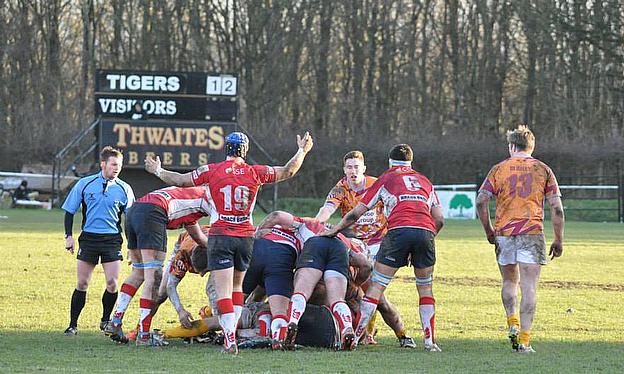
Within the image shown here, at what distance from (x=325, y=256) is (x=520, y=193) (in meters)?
1.86

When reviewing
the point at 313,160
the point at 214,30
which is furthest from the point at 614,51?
the point at 214,30

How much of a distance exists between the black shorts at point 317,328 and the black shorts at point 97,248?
82.7 inches

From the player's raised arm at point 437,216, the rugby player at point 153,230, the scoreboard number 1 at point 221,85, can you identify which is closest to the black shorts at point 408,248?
the player's raised arm at point 437,216

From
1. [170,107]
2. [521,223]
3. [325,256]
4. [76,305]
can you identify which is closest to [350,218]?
[325,256]

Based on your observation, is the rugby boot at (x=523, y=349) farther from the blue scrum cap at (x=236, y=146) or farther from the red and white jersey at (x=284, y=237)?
the blue scrum cap at (x=236, y=146)

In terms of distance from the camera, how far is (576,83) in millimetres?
50438

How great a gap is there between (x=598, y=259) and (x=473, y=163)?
23305 mm

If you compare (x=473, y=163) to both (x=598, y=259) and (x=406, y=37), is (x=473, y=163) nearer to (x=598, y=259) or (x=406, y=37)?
(x=406, y=37)

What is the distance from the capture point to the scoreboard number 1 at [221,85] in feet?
108

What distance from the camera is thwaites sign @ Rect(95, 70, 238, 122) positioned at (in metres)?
32.7

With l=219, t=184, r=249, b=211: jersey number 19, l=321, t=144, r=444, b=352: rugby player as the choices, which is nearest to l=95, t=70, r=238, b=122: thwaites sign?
l=321, t=144, r=444, b=352: rugby player

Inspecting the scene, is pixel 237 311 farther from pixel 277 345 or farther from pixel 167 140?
pixel 167 140

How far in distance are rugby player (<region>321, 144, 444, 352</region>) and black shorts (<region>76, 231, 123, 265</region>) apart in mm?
2280

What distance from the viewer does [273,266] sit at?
10.3m
